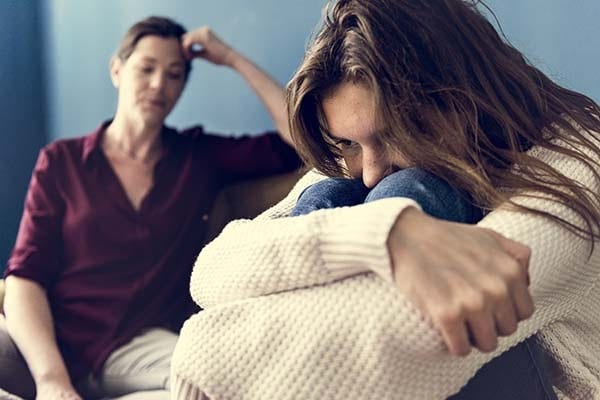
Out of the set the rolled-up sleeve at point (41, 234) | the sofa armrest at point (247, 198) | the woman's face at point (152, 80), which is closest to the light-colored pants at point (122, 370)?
the rolled-up sleeve at point (41, 234)

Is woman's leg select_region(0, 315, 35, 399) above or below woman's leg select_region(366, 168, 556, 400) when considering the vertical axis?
below

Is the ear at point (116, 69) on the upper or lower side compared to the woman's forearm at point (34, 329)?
upper

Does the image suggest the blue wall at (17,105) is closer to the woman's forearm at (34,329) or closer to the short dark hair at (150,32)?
the short dark hair at (150,32)

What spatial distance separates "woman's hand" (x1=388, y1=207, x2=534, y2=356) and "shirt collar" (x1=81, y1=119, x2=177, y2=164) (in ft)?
3.93

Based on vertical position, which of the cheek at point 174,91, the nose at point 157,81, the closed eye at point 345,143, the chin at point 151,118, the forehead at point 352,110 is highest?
the forehead at point 352,110

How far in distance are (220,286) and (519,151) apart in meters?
0.31

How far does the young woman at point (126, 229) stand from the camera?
140 cm

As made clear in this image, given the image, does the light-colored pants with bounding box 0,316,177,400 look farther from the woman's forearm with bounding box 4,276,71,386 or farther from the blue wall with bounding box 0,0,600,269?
the blue wall with bounding box 0,0,600,269

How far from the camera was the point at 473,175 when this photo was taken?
2.12 ft

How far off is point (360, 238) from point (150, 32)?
127 centimetres

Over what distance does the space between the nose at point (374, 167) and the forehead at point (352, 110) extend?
0.02 m

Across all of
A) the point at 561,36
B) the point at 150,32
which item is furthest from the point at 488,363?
the point at 150,32

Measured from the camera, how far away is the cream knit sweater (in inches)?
20.9

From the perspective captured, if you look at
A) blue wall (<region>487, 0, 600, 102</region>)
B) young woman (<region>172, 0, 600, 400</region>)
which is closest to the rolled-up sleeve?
young woman (<region>172, 0, 600, 400</region>)
